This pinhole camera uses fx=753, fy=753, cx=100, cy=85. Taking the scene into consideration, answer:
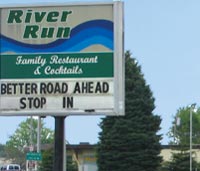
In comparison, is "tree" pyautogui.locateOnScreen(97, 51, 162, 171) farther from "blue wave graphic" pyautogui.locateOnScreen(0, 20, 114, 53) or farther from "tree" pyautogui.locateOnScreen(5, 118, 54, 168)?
"tree" pyautogui.locateOnScreen(5, 118, 54, 168)

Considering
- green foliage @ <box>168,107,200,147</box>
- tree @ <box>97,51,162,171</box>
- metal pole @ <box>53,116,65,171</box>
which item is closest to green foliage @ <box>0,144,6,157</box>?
green foliage @ <box>168,107,200,147</box>

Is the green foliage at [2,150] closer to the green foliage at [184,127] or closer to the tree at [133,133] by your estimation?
the green foliage at [184,127]

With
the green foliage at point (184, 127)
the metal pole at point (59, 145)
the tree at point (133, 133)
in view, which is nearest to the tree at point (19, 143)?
the green foliage at point (184, 127)

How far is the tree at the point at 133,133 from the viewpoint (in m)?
57.3

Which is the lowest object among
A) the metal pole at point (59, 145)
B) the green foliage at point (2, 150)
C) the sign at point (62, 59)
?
the metal pole at point (59, 145)

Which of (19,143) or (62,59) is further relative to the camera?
(19,143)

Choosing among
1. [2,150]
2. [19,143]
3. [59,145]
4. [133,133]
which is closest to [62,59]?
[59,145]

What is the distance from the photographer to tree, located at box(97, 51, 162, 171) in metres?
57.3

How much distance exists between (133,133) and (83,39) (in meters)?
44.9

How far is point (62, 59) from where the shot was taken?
517 inches

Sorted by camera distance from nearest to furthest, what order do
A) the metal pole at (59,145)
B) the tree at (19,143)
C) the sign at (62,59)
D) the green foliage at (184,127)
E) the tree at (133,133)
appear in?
the sign at (62,59)
the metal pole at (59,145)
the tree at (133,133)
the green foliage at (184,127)
the tree at (19,143)

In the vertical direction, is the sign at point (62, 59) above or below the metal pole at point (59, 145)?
above

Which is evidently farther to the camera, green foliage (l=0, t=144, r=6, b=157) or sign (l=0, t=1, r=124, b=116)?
green foliage (l=0, t=144, r=6, b=157)

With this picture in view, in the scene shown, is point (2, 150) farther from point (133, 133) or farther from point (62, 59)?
point (62, 59)
